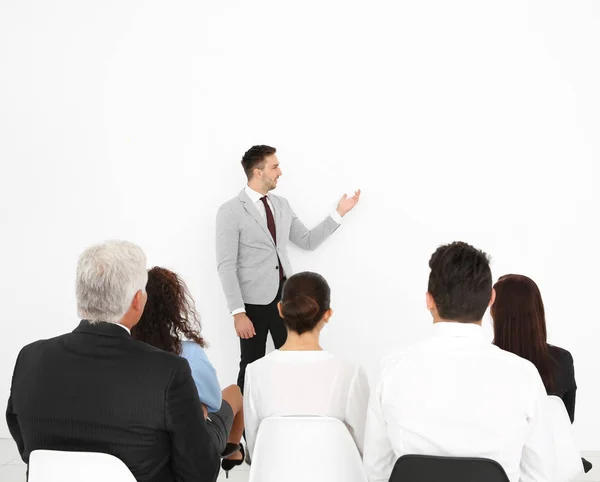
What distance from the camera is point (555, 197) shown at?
378 centimetres

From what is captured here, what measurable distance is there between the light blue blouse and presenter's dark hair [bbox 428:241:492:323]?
85 centimetres

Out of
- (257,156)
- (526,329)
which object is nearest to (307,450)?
(526,329)

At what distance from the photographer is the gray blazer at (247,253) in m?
3.68

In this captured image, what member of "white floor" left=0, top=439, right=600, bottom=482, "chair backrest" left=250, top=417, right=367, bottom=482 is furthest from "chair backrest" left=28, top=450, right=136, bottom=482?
"white floor" left=0, top=439, right=600, bottom=482

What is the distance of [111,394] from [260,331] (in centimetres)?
220

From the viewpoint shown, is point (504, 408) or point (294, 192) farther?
point (294, 192)

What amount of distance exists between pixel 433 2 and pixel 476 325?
8.72 feet

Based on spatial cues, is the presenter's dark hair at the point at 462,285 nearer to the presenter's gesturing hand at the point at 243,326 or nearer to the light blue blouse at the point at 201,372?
the light blue blouse at the point at 201,372

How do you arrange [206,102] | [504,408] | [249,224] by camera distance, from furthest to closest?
1. [206,102]
2. [249,224]
3. [504,408]

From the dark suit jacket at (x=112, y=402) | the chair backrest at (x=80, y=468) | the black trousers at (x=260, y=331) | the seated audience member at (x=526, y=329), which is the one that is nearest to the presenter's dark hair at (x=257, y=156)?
the black trousers at (x=260, y=331)

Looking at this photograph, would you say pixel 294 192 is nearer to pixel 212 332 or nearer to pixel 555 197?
pixel 212 332

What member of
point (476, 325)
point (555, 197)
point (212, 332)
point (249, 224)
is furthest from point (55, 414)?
point (555, 197)

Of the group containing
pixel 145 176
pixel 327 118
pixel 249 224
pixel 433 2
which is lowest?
pixel 249 224

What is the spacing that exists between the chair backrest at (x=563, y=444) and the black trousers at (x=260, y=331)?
1.82 metres
